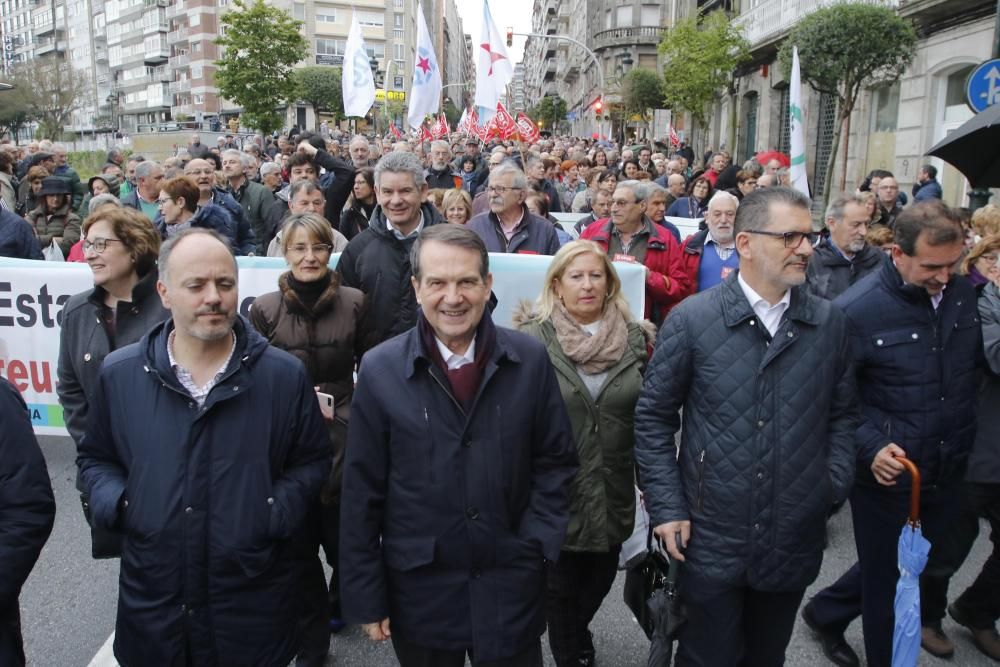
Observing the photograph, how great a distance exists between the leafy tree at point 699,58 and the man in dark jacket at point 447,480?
73.8 feet

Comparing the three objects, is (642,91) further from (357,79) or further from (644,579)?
(644,579)

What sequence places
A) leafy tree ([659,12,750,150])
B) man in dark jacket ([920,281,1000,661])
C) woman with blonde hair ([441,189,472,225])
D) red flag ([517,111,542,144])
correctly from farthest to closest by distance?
leafy tree ([659,12,750,150]) < red flag ([517,111,542,144]) < woman with blonde hair ([441,189,472,225]) < man in dark jacket ([920,281,1000,661])

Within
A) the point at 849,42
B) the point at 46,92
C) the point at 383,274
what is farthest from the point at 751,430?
the point at 46,92

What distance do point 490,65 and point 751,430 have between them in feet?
51.4

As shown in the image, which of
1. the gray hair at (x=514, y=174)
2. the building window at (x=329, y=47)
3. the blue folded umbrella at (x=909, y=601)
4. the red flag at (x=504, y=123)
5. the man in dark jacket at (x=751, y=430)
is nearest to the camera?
the man in dark jacket at (x=751, y=430)

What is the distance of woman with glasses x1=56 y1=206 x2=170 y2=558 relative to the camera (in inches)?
137

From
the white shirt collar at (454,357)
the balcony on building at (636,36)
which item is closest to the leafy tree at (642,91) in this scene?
the balcony on building at (636,36)

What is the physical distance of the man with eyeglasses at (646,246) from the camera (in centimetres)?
558

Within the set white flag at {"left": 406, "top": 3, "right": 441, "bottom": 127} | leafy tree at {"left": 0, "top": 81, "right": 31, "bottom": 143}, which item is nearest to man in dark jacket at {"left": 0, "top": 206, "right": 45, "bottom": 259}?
white flag at {"left": 406, "top": 3, "right": 441, "bottom": 127}

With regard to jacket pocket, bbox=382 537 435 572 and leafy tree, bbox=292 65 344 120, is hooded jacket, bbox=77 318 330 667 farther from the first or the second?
leafy tree, bbox=292 65 344 120

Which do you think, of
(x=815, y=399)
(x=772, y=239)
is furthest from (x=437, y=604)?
(x=772, y=239)

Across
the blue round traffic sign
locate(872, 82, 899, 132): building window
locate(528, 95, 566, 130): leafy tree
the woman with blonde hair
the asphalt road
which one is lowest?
the asphalt road

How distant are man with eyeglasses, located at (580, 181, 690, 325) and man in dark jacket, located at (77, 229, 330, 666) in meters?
3.40

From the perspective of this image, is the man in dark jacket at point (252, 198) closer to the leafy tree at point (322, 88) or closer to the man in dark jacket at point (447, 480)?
the man in dark jacket at point (447, 480)
